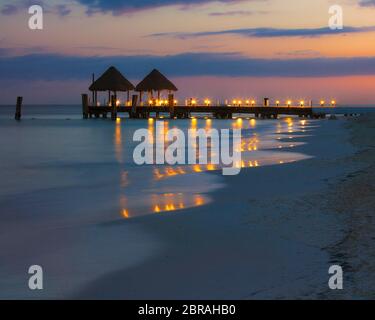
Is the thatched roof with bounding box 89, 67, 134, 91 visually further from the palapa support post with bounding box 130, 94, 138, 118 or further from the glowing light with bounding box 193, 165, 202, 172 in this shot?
the glowing light with bounding box 193, 165, 202, 172

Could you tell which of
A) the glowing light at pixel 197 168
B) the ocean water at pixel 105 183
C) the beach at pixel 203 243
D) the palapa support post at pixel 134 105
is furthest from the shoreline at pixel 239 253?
the palapa support post at pixel 134 105

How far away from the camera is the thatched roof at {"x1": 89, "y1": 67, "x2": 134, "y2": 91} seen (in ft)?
198

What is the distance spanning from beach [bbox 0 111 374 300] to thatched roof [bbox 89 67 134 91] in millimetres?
48523

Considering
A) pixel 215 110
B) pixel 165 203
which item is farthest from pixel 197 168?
pixel 215 110

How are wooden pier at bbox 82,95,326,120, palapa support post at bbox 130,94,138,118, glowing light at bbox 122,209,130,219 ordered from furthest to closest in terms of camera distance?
wooden pier at bbox 82,95,326,120 < palapa support post at bbox 130,94,138,118 < glowing light at bbox 122,209,130,219

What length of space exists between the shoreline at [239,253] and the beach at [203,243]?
12mm

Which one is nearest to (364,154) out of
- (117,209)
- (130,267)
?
(117,209)

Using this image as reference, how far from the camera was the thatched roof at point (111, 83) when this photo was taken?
6050cm

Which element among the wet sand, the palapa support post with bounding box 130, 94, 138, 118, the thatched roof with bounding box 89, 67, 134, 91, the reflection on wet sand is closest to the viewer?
the wet sand

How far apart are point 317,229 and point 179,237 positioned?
1.86 m

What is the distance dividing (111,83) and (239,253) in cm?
5498

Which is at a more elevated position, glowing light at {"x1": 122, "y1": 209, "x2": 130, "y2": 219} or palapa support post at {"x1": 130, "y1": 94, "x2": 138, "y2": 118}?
palapa support post at {"x1": 130, "y1": 94, "x2": 138, "y2": 118}

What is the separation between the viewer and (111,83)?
6053 cm

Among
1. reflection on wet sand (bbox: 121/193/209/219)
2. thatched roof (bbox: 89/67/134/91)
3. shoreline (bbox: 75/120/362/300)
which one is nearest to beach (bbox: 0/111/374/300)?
shoreline (bbox: 75/120/362/300)
